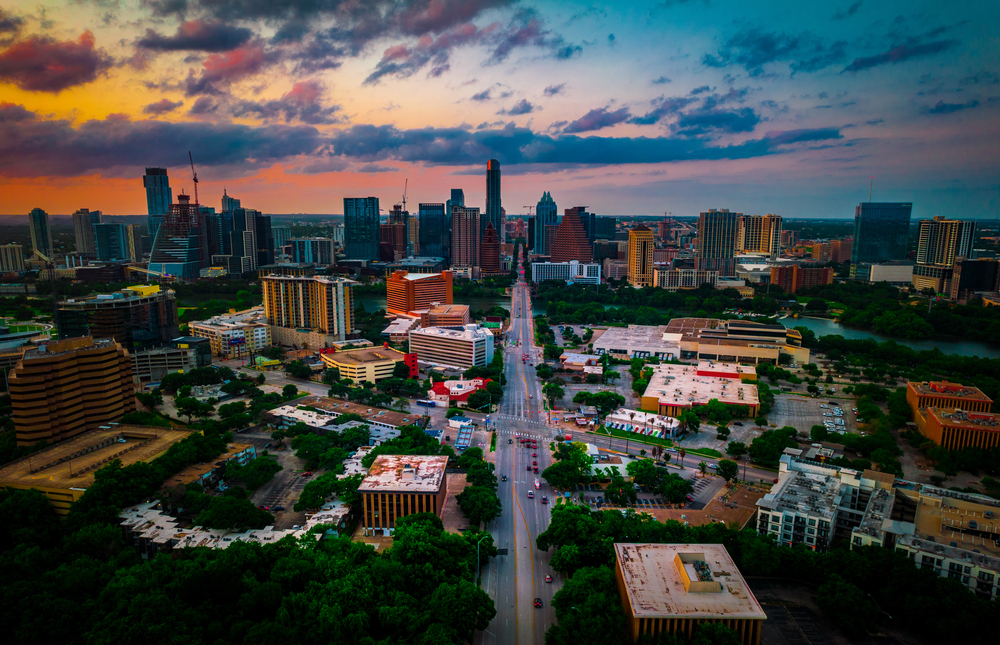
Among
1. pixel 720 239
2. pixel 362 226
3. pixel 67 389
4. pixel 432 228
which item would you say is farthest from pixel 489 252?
pixel 67 389

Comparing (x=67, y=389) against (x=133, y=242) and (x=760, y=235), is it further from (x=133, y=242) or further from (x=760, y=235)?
(x=760, y=235)

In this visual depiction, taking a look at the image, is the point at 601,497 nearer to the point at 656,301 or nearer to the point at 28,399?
the point at 28,399

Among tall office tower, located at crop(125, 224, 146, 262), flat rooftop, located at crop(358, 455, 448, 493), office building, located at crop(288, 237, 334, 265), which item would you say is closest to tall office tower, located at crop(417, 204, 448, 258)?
office building, located at crop(288, 237, 334, 265)

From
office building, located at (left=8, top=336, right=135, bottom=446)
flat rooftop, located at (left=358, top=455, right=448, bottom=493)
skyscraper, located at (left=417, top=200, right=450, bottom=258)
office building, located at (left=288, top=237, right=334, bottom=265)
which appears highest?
skyscraper, located at (left=417, top=200, right=450, bottom=258)

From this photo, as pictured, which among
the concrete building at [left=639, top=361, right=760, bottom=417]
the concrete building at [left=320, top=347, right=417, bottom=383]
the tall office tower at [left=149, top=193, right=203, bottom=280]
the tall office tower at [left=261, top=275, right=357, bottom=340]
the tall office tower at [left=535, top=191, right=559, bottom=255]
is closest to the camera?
the concrete building at [left=639, top=361, right=760, bottom=417]

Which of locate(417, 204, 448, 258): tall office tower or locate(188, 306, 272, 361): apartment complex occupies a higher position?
locate(417, 204, 448, 258): tall office tower

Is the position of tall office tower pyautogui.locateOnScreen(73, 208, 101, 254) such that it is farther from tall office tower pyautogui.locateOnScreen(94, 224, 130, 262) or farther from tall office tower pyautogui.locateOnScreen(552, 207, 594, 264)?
tall office tower pyautogui.locateOnScreen(552, 207, 594, 264)
